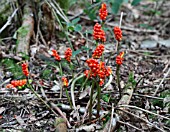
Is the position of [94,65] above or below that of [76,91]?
above

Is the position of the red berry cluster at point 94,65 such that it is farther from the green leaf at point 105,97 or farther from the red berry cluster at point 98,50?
the green leaf at point 105,97

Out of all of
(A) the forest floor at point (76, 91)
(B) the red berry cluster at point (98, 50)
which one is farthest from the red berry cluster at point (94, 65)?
(A) the forest floor at point (76, 91)

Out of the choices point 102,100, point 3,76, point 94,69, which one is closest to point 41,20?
point 3,76

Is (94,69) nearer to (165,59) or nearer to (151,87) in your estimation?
(151,87)

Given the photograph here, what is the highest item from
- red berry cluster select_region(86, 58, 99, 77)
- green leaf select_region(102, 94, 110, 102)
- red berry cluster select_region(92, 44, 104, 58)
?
red berry cluster select_region(92, 44, 104, 58)

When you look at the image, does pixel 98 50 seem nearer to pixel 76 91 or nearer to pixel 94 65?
pixel 94 65

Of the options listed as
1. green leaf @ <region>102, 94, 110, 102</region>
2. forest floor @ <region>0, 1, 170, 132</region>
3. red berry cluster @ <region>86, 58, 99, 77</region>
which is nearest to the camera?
red berry cluster @ <region>86, 58, 99, 77</region>

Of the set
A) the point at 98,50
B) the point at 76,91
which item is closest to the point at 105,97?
the point at 76,91

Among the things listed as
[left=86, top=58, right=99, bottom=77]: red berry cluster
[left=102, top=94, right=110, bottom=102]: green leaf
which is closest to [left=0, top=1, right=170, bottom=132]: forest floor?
[left=102, top=94, right=110, bottom=102]: green leaf

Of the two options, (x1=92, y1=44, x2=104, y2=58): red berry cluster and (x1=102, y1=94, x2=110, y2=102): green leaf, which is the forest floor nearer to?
(x1=102, y1=94, x2=110, y2=102): green leaf
